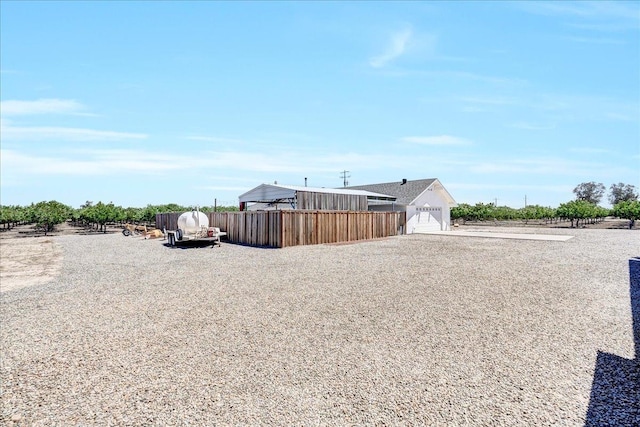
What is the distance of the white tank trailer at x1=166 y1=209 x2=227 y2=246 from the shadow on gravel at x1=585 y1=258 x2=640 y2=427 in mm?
18377

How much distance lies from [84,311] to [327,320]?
5.42m

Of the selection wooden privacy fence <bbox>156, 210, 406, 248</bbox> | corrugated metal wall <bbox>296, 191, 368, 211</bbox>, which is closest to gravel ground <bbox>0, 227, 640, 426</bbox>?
wooden privacy fence <bbox>156, 210, 406, 248</bbox>

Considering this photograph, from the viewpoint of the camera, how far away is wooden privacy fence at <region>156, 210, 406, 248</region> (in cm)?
1905

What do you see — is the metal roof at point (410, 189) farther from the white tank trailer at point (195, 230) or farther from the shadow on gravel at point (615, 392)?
the shadow on gravel at point (615, 392)

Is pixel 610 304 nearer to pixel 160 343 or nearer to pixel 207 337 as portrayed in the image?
pixel 207 337

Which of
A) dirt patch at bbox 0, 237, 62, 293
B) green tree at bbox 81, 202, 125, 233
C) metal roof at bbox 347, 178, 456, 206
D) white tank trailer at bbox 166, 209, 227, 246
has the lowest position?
dirt patch at bbox 0, 237, 62, 293

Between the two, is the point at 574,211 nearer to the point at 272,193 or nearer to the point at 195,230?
the point at 272,193

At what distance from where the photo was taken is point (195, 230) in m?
20.1

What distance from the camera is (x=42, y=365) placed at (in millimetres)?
4867

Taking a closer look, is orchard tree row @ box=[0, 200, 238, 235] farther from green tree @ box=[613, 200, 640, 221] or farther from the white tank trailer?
green tree @ box=[613, 200, 640, 221]

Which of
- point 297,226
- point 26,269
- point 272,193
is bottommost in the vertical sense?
point 26,269

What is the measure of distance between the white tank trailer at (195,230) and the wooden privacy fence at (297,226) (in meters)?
1.89

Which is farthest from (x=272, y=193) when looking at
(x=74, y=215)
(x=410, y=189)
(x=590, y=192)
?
(x=590, y=192)

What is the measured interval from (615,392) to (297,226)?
1628 centimetres
